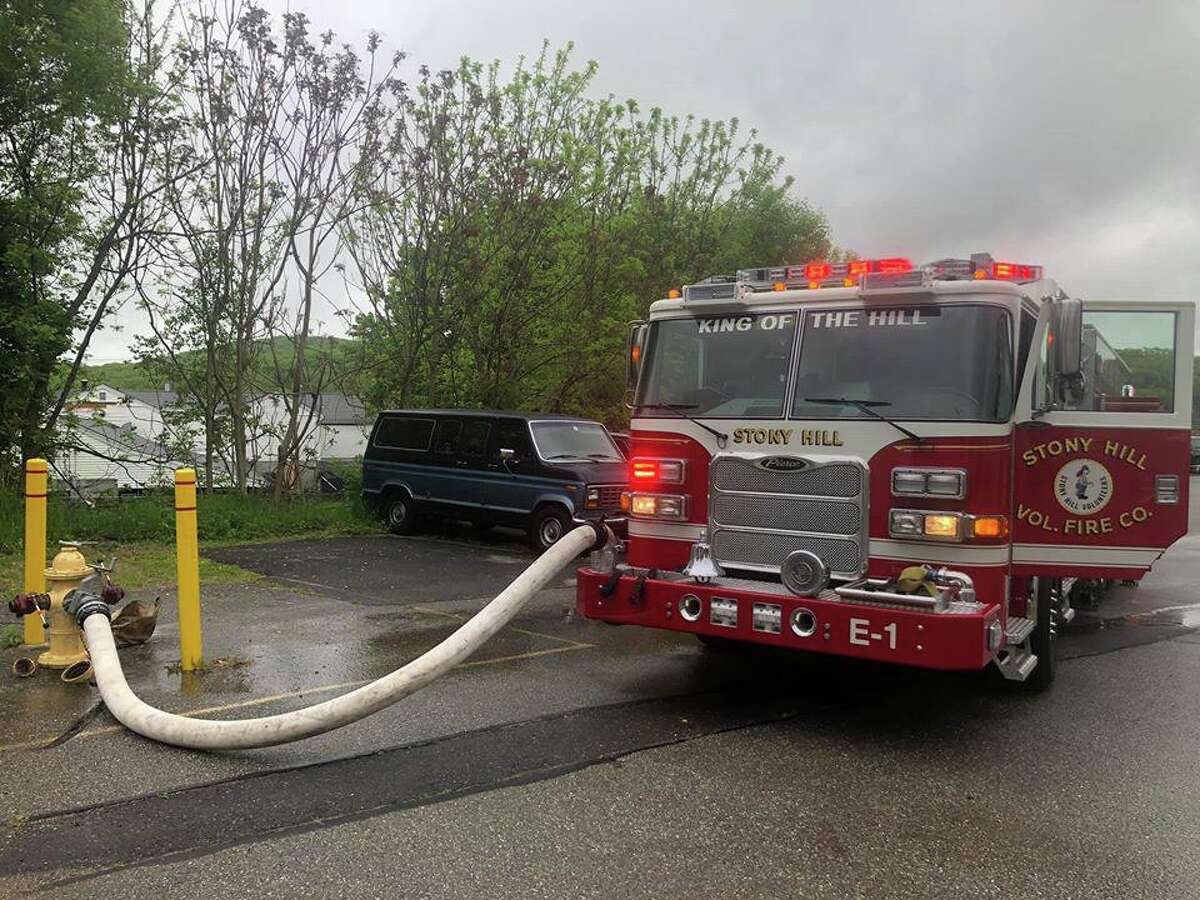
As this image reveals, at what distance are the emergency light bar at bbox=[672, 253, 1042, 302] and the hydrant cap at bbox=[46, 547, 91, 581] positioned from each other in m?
4.22

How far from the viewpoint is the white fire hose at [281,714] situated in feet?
14.8

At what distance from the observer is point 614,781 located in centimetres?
449

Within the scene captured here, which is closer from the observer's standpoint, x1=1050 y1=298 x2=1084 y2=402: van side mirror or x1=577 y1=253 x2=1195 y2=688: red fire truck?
x1=577 y1=253 x2=1195 y2=688: red fire truck

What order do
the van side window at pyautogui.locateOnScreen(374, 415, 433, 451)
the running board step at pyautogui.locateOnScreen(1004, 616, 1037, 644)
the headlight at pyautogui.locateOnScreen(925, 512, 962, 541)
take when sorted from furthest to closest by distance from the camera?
the van side window at pyautogui.locateOnScreen(374, 415, 433, 451) < the running board step at pyautogui.locateOnScreen(1004, 616, 1037, 644) < the headlight at pyautogui.locateOnScreen(925, 512, 962, 541)

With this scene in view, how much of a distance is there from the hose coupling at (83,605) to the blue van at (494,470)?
6910 mm

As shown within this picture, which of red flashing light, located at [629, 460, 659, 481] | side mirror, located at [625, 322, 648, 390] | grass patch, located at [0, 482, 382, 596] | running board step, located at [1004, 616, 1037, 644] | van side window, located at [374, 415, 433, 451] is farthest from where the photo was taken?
van side window, located at [374, 415, 433, 451]

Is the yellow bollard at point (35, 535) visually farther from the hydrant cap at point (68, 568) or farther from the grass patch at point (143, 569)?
the grass patch at point (143, 569)

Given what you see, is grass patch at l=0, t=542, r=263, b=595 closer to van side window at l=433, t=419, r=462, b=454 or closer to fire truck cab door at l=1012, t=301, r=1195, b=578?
van side window at l=433, t=419, r=462, b=454

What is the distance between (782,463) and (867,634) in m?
1.14

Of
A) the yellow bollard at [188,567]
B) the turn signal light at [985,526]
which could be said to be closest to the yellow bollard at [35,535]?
the yellow bollard at [188,567]

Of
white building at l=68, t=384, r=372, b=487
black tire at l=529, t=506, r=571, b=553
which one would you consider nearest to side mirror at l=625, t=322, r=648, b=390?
black tire at l=529, t=506, r=571, b=553

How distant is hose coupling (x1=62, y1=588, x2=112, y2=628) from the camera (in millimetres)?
5578

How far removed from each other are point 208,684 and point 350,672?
880 mm

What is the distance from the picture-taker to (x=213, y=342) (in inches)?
559
